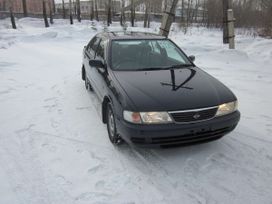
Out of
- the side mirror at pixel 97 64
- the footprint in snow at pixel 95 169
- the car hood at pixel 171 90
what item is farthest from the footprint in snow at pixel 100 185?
the side mirror at pixel 97 64

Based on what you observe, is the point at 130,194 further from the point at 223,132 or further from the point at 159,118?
the point at 223,132

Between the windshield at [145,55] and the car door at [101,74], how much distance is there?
0.67ft

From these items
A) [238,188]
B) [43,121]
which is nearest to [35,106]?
[43,121]

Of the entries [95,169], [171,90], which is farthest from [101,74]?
[95,169]

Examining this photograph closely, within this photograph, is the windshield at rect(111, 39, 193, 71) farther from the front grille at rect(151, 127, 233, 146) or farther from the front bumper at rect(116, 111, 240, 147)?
the front grille at rect(151, 127, 233, 146)

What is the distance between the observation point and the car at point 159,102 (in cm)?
347

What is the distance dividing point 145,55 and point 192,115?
5.83 feet

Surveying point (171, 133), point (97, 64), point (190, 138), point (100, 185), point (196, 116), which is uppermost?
point (97, 64)

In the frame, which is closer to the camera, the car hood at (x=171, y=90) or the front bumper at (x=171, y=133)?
the front bumper at (x=171, y=133)

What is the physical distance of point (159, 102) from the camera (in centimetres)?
356

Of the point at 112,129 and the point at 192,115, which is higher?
the point at 192,115

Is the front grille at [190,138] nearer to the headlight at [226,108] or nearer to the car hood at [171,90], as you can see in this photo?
the headlight at [226,108]

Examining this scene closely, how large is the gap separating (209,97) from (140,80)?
99 cm

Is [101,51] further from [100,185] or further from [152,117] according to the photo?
[100,185]
